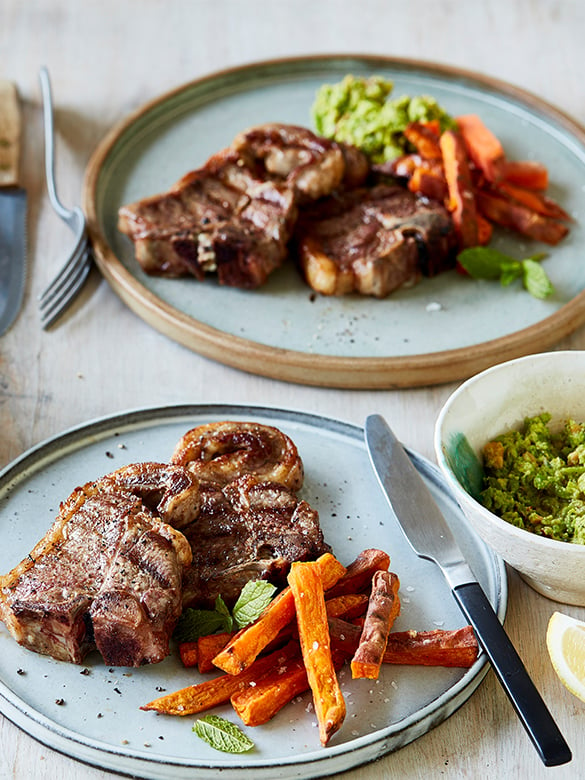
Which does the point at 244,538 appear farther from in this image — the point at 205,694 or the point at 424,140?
the point at 424,140

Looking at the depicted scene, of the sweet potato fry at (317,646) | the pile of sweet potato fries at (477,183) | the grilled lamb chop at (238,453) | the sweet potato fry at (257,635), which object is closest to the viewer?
the sweet potato fry at (317,646)

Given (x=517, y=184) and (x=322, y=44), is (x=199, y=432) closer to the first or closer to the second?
(x=517, y=184)

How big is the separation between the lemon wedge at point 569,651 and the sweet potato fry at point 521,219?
7.07ft

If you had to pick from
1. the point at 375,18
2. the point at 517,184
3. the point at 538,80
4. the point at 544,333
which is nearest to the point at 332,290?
the point at 544,333

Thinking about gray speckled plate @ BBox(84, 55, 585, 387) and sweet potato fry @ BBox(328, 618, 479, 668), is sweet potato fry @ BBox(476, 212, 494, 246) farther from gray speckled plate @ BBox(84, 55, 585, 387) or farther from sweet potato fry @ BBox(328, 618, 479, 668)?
sweet potato fry @ BBox(328, 618, 479, 668)

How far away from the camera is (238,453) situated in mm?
3055

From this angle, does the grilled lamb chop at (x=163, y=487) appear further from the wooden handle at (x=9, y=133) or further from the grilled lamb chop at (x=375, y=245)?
the wooden handle at (x=9, y=133)

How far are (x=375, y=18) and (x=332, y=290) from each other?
9.11 feet

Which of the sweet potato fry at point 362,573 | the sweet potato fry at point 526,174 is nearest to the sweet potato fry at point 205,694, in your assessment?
the sweet potato fry at point 362,573

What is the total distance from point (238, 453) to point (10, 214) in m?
2.01

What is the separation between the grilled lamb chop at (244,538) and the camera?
104 inches

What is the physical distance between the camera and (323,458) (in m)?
3.24

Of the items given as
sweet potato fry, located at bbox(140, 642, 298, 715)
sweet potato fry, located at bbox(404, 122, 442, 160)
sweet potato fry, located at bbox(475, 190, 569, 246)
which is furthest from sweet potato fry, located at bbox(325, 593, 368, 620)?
sweet potato fry, located at bbox(404, 122, 442, 160)

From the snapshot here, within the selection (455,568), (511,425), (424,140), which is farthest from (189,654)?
(424,140)
